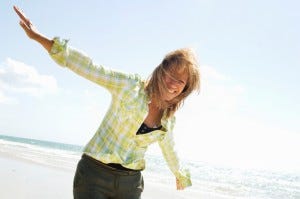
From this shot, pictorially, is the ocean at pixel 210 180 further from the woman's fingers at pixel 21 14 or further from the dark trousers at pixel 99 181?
the woman's fingers at pixel 21 14

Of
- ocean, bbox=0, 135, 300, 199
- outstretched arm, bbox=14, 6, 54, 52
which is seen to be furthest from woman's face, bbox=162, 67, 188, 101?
ocean, bbox=0, 135, 300, 199

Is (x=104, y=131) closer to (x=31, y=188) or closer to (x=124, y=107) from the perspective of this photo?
(x=124, y=107)

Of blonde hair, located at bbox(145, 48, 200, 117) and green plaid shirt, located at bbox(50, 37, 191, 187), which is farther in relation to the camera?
blonde hair, located at bbox(145, 48, 200, 117)

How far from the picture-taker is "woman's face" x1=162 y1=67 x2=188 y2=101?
2.68 m

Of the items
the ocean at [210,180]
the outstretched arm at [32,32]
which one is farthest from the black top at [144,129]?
the ocean at [210,180]

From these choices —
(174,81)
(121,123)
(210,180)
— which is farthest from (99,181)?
(210,180)

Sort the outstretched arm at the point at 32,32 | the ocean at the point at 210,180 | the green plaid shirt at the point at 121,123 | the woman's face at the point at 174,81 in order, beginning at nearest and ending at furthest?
the outstretched arm at the point at 32,32 → the green plaid shirt at the point at 121,123 → the woman's face at the point at 174,81 → the ocean at the point at 210,180

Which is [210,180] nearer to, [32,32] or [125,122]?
[125,122]

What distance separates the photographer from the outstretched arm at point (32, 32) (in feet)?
7.38

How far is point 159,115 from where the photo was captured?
2916mm

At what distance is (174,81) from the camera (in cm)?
270

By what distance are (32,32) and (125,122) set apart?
0.82 metres

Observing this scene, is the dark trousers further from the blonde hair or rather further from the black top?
the blonde hair

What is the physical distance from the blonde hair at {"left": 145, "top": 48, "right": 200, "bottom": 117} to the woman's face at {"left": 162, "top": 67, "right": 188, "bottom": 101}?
0.07ft
